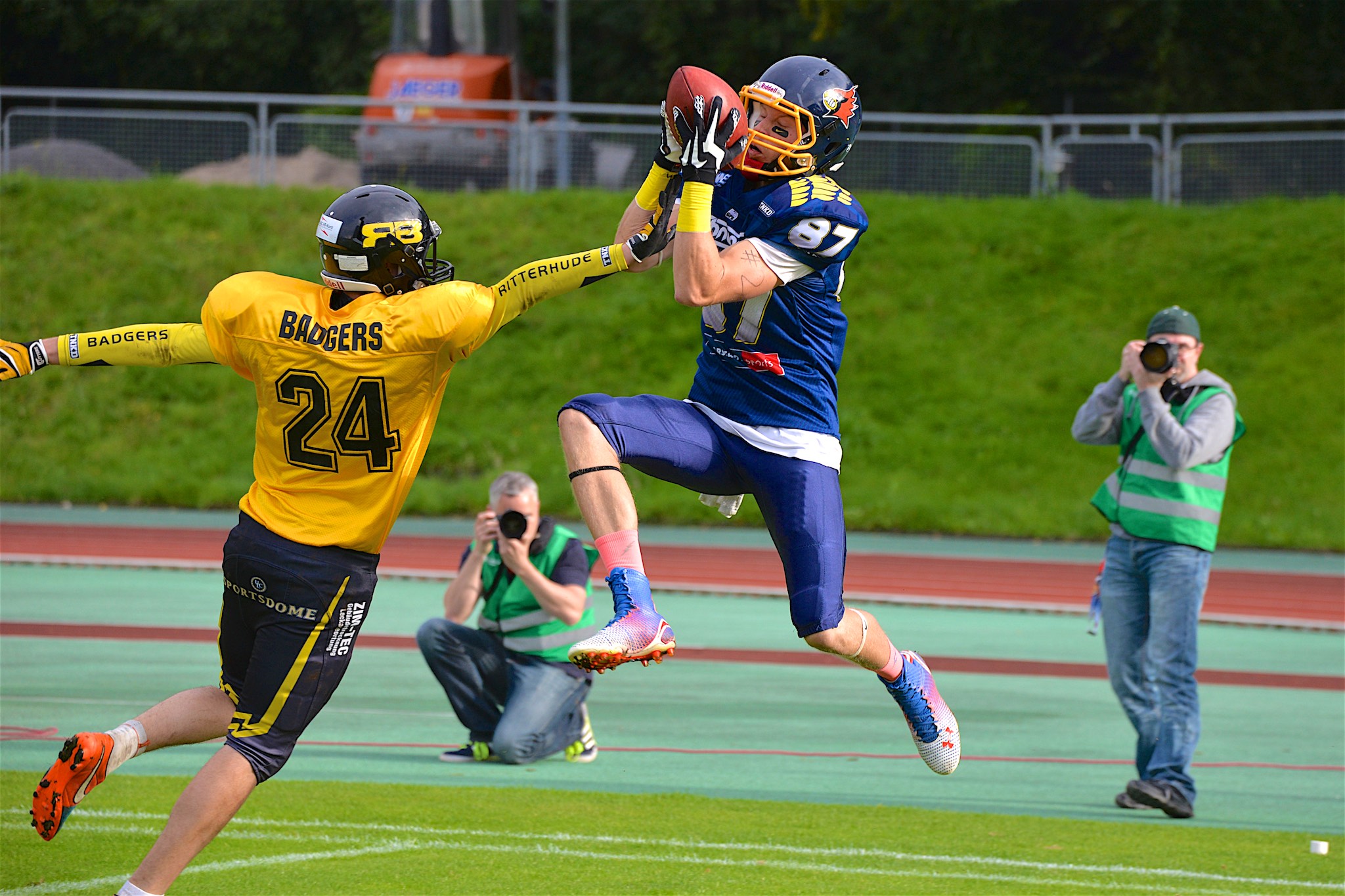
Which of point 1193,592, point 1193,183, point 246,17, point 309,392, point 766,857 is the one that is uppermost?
point 246,17

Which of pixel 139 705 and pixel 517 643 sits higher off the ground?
pixel 517 643

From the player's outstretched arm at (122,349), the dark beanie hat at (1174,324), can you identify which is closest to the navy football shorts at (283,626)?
the player's outstretched arm at (122,349)

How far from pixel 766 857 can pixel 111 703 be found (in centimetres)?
461

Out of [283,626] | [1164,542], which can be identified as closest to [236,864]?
[283,626]

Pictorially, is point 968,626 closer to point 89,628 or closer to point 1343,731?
point 1343,731

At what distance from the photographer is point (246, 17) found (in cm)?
3450

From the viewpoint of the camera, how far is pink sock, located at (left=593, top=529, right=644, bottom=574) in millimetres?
4723

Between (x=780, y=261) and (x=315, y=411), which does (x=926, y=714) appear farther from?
(x=315, y=411)

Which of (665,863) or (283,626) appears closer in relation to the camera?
(283,626)

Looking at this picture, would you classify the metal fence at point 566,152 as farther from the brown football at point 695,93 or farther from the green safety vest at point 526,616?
the brown football at point 695,93

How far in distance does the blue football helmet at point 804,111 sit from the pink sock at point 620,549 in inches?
47.6

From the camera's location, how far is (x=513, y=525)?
8062mm

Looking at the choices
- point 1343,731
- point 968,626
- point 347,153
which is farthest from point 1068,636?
point 347,153

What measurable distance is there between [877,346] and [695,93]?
15.9 meters
